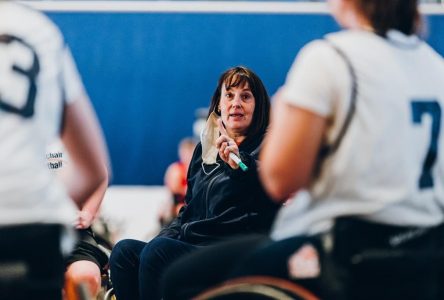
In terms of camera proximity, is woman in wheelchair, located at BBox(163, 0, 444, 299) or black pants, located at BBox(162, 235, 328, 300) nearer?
woman in wheelchair, located at BBox(163, 0, 444, 299)

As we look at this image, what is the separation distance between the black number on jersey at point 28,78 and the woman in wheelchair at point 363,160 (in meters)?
0.62

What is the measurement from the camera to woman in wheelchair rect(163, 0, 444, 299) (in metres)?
2.54

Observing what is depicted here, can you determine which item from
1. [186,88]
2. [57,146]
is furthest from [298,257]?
[186,88]

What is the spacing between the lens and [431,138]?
267 cm

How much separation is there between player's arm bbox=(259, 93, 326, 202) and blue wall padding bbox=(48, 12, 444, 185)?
18.3 ft

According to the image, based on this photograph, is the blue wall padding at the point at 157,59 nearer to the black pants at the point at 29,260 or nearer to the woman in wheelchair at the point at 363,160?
the woman in wheelchair at the point at 363,160

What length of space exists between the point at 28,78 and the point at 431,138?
107 cm

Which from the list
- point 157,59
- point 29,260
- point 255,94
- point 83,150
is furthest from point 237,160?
point 157,59

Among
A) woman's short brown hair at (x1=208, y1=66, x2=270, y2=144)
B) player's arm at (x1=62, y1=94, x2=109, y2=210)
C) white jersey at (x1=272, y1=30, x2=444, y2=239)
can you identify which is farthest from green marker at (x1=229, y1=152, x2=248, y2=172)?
white jersey at (x1=272, y1=30, x2=444, y2=239)

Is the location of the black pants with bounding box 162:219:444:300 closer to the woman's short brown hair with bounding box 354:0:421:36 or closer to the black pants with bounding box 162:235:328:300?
the black pants with bounding box 162:235:328:300

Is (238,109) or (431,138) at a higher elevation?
(431,138)

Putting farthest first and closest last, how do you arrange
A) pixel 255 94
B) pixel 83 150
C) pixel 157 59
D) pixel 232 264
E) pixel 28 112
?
1. pixel 157 59
2. pixel 255 94
3. pixel 232 264
4. pixel 83 150
5. pixel 28 112

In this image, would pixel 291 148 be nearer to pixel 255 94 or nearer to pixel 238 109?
pixel 238 109

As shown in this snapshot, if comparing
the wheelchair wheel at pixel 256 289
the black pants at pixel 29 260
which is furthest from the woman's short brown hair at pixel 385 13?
the black pants at pixel 29 260
